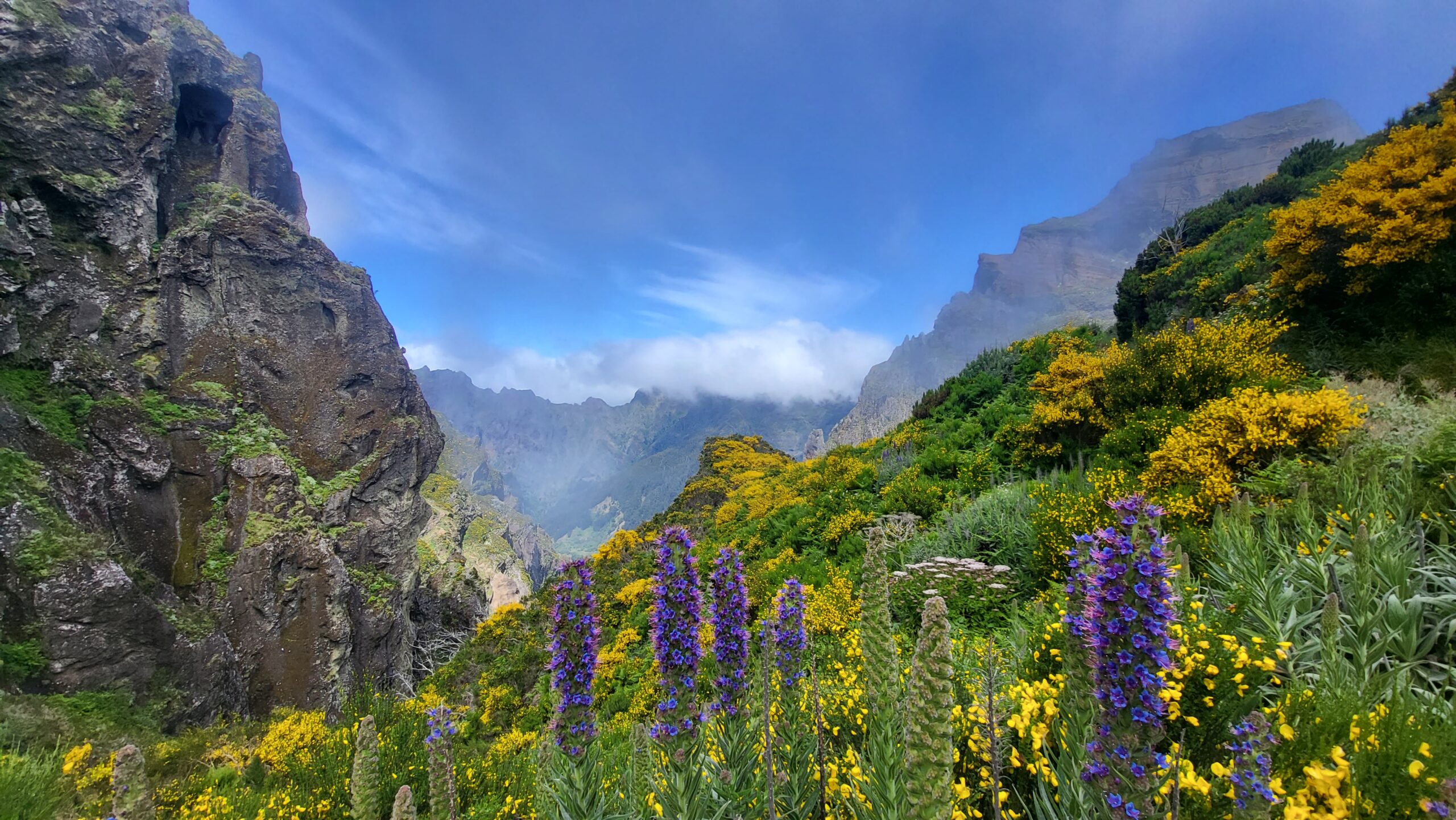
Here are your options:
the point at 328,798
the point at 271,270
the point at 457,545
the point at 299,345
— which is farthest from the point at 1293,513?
the point at 457,545

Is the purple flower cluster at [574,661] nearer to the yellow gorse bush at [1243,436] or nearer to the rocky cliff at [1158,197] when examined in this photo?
the yellow gorse bush at [1243,436]

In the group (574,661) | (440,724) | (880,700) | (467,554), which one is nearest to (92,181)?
(440,724)

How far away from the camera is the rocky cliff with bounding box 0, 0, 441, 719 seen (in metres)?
15.5

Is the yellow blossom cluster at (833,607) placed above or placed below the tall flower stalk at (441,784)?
below

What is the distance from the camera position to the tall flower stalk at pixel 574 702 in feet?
10.3

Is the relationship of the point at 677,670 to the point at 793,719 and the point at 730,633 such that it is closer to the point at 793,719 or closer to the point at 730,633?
the point at 730,633

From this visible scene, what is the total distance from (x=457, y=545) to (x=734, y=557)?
50125mm

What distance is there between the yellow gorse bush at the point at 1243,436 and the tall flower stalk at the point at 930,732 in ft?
21.6

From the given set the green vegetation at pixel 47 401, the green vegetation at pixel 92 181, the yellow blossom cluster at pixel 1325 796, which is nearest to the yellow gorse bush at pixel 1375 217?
the yellow blossom cluster at pixel 1325 796

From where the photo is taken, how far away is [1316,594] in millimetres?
4352

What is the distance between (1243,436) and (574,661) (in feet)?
28.5

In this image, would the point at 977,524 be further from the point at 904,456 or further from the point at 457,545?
the point at 457,545

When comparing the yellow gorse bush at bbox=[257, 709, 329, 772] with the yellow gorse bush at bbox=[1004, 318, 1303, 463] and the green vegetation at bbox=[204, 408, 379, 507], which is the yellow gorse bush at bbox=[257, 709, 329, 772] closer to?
the yellow gorse bush at bbox=[1004, 318, 1303, 463]

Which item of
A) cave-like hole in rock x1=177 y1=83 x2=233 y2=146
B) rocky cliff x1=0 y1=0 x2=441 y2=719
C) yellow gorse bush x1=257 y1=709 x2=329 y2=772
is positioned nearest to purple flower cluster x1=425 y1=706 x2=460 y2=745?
yellow gorse bush x1=257 y1=709 x2=329 y2=772
